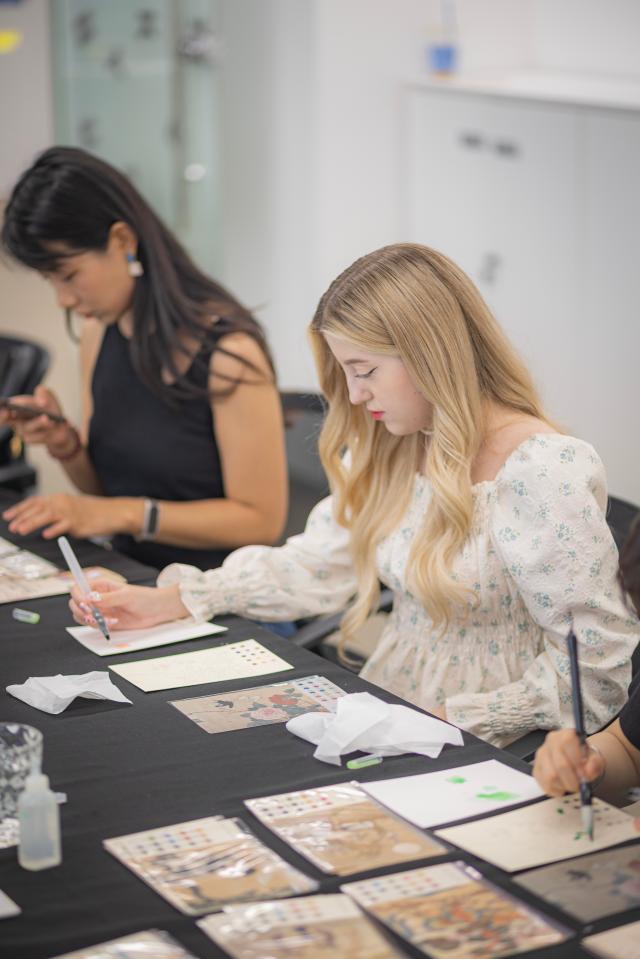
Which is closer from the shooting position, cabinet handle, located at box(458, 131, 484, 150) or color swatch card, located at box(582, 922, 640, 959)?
color swatch card, located at box(582, 922, 640, 959)

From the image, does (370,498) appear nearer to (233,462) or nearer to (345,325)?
(345,325)

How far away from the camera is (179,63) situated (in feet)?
17.9

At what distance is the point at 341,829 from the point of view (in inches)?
58.5

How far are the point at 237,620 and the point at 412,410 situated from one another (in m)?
0.49

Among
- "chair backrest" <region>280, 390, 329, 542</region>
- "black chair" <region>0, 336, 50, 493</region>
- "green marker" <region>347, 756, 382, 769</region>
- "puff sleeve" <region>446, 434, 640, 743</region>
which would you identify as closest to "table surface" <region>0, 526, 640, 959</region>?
"green marker" <region>347, 756, 382, 769</region>

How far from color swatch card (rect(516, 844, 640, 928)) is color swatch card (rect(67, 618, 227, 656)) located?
0.91 m

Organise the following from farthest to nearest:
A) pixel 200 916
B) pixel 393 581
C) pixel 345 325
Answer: pixel 393 581, pixel 345 325, pixel 200 916

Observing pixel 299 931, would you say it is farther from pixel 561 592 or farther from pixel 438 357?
pixel 438 357

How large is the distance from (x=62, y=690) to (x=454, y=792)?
62 cm

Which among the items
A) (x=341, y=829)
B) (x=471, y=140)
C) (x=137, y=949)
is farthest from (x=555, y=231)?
(x=137, y=949)

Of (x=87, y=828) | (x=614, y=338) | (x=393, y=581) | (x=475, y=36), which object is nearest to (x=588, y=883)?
(x=87, y=828)

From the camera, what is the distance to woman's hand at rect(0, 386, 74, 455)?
2973 millimetres

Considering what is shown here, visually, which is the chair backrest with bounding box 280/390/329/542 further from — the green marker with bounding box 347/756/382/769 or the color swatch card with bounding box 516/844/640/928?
the color swatch card with bounding box 516/844/640/928

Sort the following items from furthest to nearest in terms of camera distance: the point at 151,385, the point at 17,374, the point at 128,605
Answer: the point at 17,374 < the point at 151,385 < the point at 128,605
